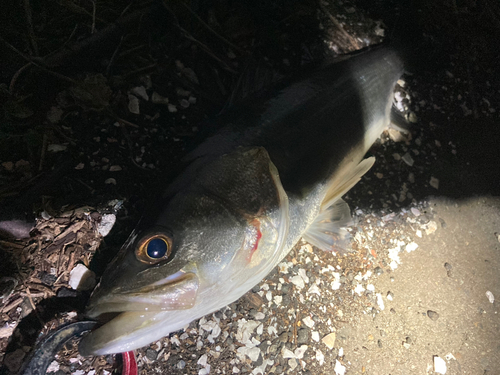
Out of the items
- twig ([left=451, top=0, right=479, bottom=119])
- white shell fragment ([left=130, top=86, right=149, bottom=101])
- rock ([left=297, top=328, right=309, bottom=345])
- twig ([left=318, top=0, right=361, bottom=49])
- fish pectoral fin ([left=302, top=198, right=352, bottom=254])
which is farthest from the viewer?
twig ([left=451, top=0, right=479, bottom=119])

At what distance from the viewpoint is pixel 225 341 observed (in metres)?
1.98

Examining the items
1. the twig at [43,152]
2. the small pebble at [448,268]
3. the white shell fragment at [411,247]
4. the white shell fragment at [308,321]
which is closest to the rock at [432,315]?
the small pebble at [448,268]

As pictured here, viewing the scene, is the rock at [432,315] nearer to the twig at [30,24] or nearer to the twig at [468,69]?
the twig at [468,69]

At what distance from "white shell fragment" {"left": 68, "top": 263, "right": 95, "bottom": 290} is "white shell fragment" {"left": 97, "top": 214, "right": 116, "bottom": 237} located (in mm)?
239

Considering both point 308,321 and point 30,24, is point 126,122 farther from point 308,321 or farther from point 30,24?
point 308,321

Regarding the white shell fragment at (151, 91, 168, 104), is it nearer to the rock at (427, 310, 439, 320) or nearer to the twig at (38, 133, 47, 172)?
the twig at (38, 133, 47, 172)

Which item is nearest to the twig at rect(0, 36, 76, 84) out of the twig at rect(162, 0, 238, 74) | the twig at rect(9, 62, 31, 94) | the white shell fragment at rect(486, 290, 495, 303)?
the twig at rect(9, 62, 31, 94)

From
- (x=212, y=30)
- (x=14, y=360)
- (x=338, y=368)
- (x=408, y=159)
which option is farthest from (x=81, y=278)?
(x=408, y=159)

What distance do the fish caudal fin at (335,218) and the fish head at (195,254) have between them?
22.9 inches

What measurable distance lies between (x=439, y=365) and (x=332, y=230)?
135 centimetres

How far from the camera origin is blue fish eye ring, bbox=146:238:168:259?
136cm

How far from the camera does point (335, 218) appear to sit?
94.3 inches

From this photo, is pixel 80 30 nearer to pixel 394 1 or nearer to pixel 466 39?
pixel 394 1

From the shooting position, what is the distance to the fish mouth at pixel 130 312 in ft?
4.16
